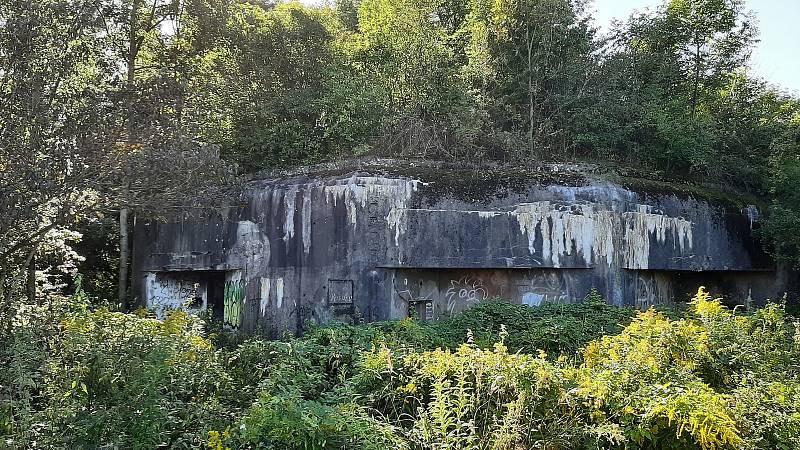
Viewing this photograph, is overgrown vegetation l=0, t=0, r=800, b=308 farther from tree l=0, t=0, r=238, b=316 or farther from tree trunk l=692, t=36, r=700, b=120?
tree l=0, t=0, r=238, b=316

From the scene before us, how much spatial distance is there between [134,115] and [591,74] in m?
11.0

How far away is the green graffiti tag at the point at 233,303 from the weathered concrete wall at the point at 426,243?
53mm

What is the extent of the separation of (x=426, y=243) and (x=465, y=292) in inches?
49.4

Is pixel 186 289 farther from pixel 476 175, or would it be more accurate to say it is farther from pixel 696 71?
pixel 696 71

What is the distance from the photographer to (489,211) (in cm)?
1251

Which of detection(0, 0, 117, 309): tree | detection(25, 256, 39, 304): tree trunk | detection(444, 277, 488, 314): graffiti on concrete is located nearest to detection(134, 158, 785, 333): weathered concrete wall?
detection(444, 277, 488, 314): graffiti on concrete

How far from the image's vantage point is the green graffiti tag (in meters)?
12.7

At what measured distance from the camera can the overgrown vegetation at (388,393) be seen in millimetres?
4488

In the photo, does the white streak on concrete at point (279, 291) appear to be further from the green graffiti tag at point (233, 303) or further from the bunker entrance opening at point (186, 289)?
the bunker entrance opening at point (186, 289)

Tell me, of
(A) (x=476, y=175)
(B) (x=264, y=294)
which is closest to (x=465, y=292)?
(A) (x=476, y=175)

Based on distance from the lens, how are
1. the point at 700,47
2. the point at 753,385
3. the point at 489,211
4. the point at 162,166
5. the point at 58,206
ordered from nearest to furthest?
the point at 753,385 < the point at 58,206 < the point at 162,166 < the point at 489,211 < the point at 700,47

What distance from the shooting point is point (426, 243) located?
12109mm

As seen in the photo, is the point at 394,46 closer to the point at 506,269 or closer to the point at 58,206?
the point at 506,269

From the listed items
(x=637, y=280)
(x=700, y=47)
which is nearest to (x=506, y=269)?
(x=637, y=280)
